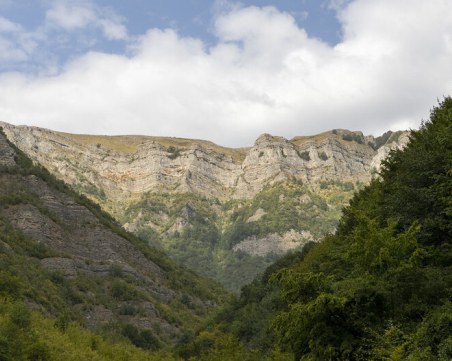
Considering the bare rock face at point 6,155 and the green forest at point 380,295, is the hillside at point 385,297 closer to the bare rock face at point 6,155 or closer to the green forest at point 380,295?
the green forest at point 380,295

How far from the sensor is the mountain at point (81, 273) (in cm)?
6366

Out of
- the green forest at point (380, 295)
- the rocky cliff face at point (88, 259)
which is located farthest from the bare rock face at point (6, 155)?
the green forest at point (380, 295)

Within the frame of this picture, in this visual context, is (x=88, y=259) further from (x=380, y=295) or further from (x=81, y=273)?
(x=380, y=295)

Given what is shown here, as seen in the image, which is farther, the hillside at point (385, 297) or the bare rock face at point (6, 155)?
the bare rock face at point (6, 155)

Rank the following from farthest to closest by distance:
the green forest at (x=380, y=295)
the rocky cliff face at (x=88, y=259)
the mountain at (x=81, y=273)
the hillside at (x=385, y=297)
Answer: the rocky cliff face at (x=88, y=259) → the mountain at (x=81, y=273) → the green forest at (x=380, y=295) → the hillside at (x=385, y=297)

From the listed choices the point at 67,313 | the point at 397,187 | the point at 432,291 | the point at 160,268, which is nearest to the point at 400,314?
the point at 432,291

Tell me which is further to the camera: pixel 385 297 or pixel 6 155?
pixel 6 155

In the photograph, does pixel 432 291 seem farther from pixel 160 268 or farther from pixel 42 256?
pixel 160 268

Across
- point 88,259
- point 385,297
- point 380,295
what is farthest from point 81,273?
point 385,297

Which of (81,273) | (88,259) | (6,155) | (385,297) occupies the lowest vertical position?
(81,273)

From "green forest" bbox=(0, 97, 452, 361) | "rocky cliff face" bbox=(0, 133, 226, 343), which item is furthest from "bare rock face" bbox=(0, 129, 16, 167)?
"green forest" bbox=(0, 97, 452, 361)

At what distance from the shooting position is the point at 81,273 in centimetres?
7838

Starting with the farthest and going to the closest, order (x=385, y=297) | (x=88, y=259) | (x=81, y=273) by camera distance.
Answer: (x=88, y=259) → (x=81, y=273) → (x=385, y=297)

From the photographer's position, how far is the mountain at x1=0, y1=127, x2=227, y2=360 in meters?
63.7
